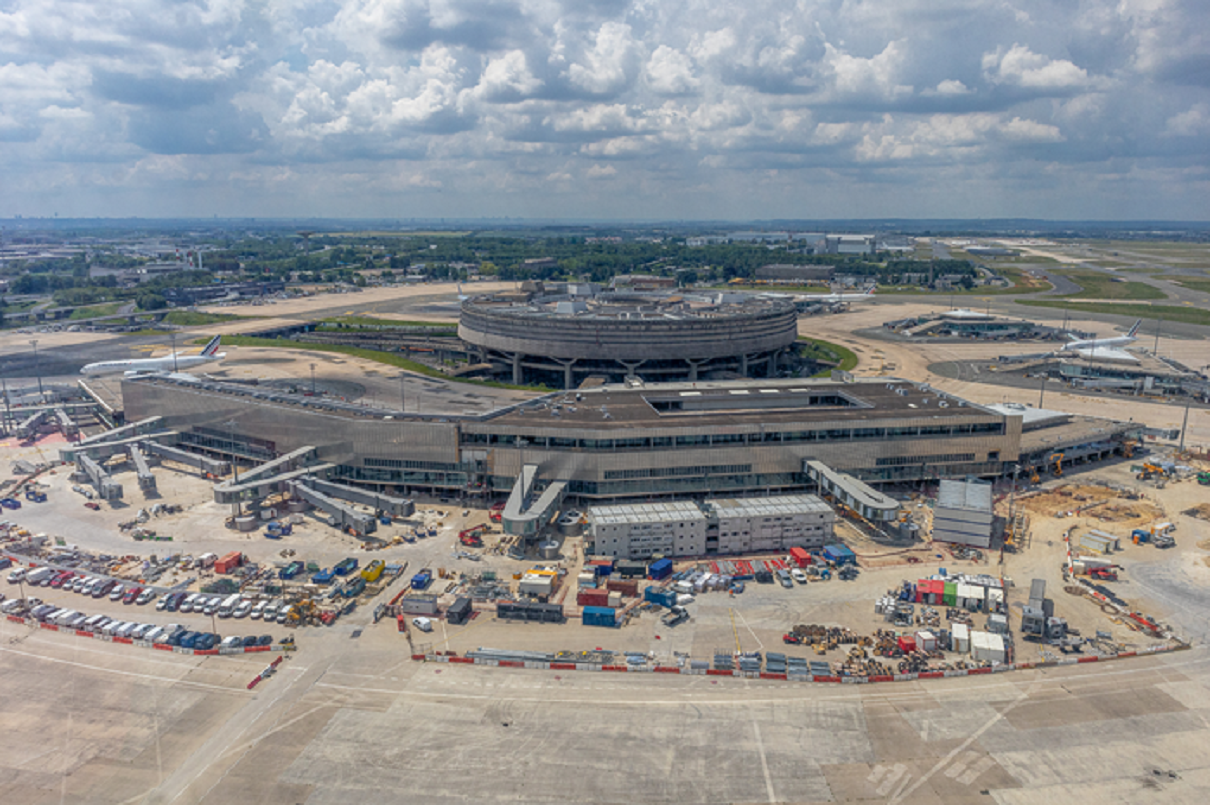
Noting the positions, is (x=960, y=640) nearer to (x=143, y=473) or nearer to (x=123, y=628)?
(x=123, y=628)

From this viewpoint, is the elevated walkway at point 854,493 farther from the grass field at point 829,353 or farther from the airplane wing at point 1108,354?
the airplane wing at point 1108,354

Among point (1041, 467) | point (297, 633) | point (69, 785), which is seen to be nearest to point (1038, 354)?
point (1041, 467)

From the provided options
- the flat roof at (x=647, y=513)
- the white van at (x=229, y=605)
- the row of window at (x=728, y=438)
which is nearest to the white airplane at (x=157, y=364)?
the row of window at (x=728, y=438)

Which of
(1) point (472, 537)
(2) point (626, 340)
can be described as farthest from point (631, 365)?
(1) point (472, 537)

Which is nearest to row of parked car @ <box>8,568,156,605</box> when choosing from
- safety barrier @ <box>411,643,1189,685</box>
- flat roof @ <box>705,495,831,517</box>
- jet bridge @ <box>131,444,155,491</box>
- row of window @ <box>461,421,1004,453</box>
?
jet bridge @ <box>131,444,155,491</box>

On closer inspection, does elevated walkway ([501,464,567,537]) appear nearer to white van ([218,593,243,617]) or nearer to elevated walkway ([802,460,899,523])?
white van ([218,593,243,617])

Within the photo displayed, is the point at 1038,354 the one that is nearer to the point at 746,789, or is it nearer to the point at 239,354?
the point at 746,789
